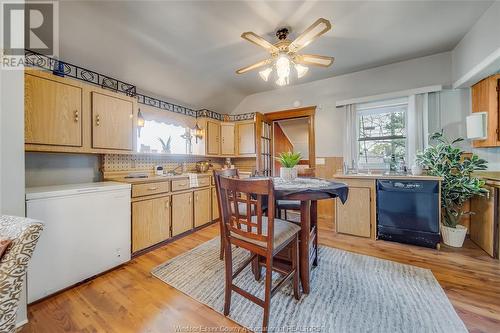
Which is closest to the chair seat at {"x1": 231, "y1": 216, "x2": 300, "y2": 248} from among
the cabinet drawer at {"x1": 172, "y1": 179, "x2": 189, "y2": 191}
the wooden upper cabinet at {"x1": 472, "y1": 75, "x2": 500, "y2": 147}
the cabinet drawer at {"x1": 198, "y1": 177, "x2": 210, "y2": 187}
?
the cabinet drawer at {"x1": 172, "y1": 179, "x2": 189, "y2": 191}

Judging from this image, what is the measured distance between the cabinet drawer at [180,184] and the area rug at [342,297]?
991 mm

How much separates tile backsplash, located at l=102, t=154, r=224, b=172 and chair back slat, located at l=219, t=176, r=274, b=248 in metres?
1.99

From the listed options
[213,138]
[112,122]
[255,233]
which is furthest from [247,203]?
[213,138]

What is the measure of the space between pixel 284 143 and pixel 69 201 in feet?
16.6

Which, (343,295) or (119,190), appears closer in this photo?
(343,295)

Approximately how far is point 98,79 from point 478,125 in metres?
4.91

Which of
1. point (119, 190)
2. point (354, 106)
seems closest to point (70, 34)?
point (119, 190)

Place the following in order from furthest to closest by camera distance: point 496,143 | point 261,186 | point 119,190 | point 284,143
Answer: point 284,143 → point 496,143 → point 119,190 → point 261,186

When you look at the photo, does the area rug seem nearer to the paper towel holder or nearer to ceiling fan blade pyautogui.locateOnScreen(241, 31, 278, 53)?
the paper towel holder

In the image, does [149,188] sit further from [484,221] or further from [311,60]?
[484,221]

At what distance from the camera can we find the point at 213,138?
4004mm

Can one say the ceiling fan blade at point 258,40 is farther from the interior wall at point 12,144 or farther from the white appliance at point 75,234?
the white appliance at point 75,234

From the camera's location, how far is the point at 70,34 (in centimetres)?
201

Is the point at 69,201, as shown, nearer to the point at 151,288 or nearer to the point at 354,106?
the point at 151,288
